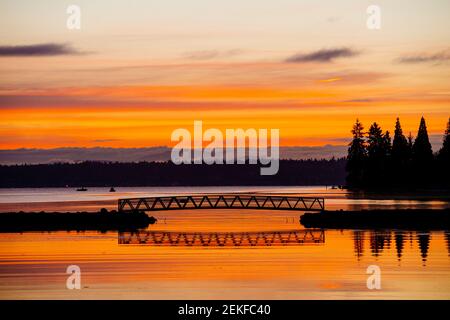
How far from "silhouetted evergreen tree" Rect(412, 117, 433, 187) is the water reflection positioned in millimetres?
71315

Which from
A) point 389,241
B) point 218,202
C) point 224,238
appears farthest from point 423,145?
point 389,241

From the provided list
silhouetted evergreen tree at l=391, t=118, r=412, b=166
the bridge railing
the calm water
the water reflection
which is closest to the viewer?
the calm water

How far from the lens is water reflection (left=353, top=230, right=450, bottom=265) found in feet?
173

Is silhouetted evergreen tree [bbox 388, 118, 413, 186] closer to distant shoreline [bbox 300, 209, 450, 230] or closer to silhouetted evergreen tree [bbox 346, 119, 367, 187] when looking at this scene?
silhouetted evergreen tree [bbox 346, 119, 367, 187]

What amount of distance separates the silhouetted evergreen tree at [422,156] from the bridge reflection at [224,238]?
70.6m

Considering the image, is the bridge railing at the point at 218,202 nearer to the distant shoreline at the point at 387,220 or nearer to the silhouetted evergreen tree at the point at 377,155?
the distant shoreline at the point at 387,220

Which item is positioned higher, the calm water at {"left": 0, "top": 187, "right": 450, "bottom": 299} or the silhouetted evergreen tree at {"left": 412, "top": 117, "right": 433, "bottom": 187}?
the silhouetted evergreen tree at {"left": 412, "top": 117, "right": 433, "bottom": 187}

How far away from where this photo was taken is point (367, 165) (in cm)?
15625

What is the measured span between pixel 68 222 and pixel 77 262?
30091 millimetres

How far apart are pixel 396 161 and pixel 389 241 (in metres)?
89.3

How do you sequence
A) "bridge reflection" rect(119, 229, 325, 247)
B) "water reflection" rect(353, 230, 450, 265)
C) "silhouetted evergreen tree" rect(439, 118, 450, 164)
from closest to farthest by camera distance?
"water reflection" rect(353, 230, 450, 265), "bridge reflection" rect(119, 229, 325, 247), "silhouetted evergreen tree" rect(439, 118, 450, 164)

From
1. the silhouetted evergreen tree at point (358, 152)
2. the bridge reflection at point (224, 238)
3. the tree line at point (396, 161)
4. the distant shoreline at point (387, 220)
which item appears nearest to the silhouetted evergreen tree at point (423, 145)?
the tree line at point (396, 161)

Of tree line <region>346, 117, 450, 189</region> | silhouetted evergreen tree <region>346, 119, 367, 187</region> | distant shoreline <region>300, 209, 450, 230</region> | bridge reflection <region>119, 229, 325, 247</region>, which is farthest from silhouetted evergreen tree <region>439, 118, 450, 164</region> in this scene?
bridge reflection <region>119, 229, 325, 247</region>
